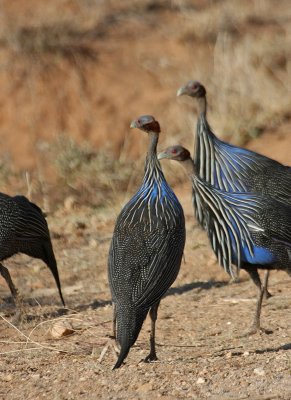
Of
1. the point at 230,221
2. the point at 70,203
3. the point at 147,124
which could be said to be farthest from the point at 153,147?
the point at 70,203

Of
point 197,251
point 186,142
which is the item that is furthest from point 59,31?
point 197,251

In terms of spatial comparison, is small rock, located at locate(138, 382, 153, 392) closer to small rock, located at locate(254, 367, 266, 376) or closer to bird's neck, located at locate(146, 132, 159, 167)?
small rock, located at locate(254, 367, 266, 376)

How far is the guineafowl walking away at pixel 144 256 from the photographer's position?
16.9 ft

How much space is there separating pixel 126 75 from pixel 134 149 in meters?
1.48

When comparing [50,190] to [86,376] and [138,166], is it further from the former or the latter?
[86,376]

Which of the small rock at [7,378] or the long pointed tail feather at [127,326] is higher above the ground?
the long pointed tail feather at [127,326]

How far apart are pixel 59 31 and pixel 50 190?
3.02 m

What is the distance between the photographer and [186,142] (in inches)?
461

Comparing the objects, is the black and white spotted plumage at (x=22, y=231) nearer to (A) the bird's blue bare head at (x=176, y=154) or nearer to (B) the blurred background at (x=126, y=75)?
(A) the bird's blue bare head at (x=176, y=154)

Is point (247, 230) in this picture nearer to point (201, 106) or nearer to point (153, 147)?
point (153, 147)

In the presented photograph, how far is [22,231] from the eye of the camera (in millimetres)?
6996

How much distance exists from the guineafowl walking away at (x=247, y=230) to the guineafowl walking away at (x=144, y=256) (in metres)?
0.64

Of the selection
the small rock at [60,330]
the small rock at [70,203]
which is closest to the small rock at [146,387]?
the small rock at [60,330]

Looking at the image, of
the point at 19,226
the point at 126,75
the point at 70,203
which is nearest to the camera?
the point at 19,226
